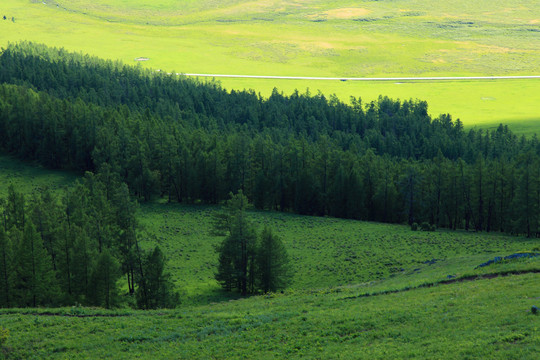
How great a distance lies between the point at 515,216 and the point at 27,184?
3499 inches

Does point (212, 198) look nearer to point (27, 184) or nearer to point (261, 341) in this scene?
point (27, 184)

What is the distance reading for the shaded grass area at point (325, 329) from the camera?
28.0 m

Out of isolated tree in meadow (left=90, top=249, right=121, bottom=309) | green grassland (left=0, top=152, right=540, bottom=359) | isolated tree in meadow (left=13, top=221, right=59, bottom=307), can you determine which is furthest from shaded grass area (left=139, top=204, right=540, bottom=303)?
isolated tree in meadow (left=13, top=221, right=59, bottom=307)

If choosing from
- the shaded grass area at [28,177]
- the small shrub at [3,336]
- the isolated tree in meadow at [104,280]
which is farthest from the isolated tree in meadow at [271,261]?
the shaded grass area at [28,177]

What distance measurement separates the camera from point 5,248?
5078 centimetres

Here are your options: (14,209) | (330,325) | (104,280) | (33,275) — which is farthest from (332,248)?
(330,325)

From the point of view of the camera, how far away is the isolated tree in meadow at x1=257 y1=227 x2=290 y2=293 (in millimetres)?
60344

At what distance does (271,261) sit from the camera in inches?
2381

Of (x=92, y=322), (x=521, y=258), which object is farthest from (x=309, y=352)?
(x=521, y=258)

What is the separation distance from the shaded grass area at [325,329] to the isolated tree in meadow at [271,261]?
772 inches

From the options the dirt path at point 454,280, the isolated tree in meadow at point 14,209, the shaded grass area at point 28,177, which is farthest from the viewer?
the shaded grass area at point 28,177

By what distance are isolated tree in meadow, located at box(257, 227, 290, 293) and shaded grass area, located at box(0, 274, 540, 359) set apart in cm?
1960

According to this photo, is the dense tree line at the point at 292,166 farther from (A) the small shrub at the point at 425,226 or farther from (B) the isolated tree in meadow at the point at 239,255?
(B) the isolated tree in meadow at the point at 239,255

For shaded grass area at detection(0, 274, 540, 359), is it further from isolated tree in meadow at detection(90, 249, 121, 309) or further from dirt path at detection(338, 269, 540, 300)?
isolated tree in meadow at detection(90, 249, 121, 309)
